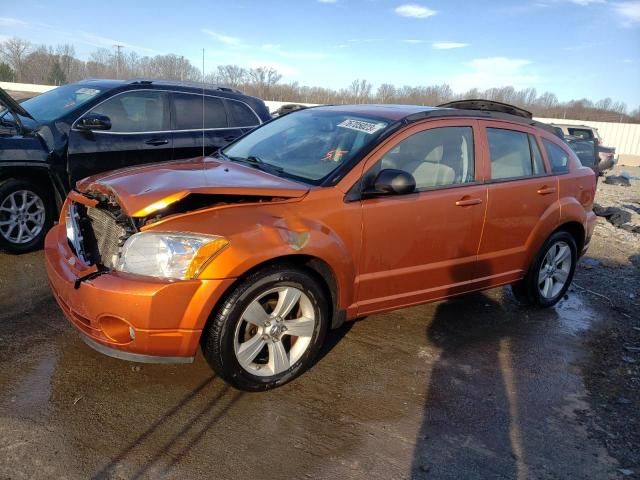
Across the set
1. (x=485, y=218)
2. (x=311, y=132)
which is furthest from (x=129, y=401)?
(x=485, y=218)

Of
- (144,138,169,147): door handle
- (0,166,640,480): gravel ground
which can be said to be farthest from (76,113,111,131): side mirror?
(0,166,640,480): gravel ground

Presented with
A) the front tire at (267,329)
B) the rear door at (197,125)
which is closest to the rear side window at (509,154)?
the front tire at (267,329)

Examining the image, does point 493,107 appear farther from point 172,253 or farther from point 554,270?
point 172,253

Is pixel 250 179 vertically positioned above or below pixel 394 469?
above

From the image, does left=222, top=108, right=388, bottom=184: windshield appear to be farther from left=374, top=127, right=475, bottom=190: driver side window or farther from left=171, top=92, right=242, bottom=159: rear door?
left=171, top=92, right=242, bottom=159: rear door

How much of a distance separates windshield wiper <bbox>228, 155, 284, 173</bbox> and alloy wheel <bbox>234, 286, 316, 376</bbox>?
3.29 ft

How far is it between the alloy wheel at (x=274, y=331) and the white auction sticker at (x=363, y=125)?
1362 millimetres

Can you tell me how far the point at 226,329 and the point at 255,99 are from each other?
16.3 ft

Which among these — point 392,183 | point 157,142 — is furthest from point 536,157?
point 157,142

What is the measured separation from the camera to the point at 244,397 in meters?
3.18

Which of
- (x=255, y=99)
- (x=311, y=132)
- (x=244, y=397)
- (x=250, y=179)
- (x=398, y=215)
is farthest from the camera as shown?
(x=255, y=99)

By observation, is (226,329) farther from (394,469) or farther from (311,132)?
(311,132)

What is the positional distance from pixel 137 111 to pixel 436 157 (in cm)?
385

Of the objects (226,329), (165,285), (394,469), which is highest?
(165,285)
